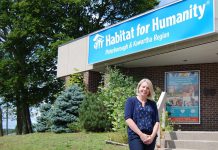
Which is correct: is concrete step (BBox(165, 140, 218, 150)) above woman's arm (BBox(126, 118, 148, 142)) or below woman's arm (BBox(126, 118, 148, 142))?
below

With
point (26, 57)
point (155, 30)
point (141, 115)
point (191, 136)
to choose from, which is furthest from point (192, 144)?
point (26, 57)

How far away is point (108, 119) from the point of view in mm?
17578

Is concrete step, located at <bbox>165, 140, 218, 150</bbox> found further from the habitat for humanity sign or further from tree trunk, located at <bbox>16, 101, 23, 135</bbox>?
tree trunk, located at <bbox>16, 101, 23, 135</bbox>

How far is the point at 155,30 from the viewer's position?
16062 millimetres

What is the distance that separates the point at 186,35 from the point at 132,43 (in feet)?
10.4

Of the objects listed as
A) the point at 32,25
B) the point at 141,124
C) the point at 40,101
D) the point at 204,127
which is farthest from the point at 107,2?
the point at 141,124

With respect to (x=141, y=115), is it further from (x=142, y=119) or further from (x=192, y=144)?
(x=192, y=144)

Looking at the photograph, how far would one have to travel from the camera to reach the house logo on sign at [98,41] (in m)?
19.5

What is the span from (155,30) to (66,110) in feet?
18.8

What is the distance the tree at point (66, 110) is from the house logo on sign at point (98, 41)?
7.10ft

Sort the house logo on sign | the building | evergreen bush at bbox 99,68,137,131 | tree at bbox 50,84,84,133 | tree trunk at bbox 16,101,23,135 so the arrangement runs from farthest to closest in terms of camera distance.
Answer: tree trunk at bbox 16,101,23,135 < the house logo on sign < tree at bbox 50,84,84,133 < evergreen bush at bbox 99,68,137,131 < the building

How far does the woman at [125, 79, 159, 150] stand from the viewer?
5.80 meters

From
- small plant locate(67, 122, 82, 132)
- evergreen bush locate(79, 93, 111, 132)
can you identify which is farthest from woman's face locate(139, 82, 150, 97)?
small plant locate(67, 122, 82, 132)

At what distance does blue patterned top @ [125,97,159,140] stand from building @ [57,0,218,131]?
8.06m
